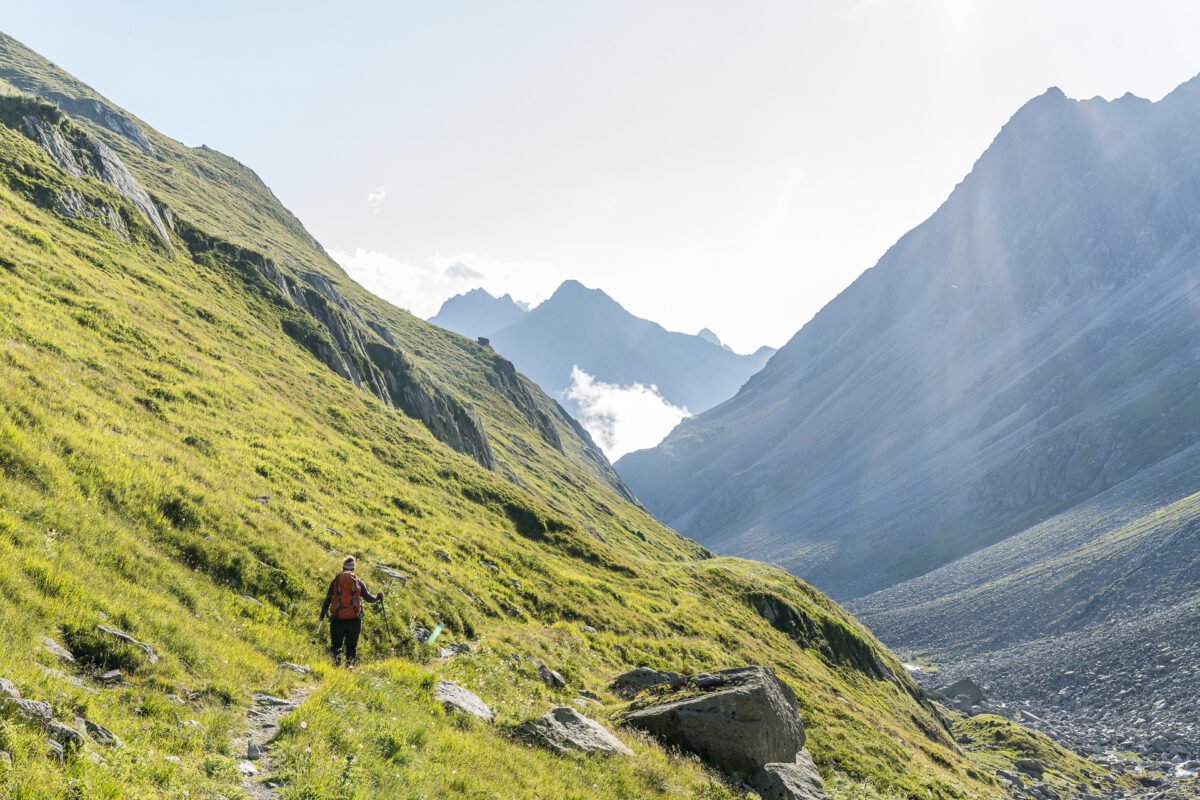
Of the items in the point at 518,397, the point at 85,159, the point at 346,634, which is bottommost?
the point at 346,634

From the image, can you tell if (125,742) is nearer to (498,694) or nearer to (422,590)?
(498,694)

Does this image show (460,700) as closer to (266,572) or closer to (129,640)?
(129,640)

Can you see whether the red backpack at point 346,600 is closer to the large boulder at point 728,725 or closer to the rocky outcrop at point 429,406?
the large boulder at point 728,725

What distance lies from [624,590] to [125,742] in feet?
112

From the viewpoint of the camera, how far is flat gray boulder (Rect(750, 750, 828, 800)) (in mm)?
15430

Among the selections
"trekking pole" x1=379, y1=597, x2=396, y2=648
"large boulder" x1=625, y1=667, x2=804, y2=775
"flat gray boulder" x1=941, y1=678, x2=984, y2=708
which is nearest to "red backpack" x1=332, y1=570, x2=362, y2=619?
"trekking pole" x1=379, y1=597, x2=396, y2=648

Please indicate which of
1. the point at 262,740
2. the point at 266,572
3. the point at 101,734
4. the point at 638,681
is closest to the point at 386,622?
the point at 266,572

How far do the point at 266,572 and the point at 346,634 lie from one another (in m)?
3.30

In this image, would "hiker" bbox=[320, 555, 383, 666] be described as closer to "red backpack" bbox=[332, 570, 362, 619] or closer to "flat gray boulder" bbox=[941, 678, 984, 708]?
"red backpack" bbox=[332, 570, 362, 619]

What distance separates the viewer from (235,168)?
168625 millimetres

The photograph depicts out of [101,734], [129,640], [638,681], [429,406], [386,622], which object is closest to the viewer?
[101,734]

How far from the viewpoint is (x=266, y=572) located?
1705cm

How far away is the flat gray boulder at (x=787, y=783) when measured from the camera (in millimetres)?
15430

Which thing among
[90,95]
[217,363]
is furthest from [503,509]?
[90,95]
